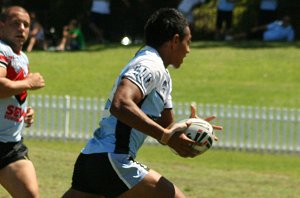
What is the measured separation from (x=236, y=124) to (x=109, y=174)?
41.5 ft

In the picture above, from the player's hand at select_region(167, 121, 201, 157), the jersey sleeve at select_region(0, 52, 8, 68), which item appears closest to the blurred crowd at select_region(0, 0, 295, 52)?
the jersey sleeve at select_region(0, 52, 8, 68)

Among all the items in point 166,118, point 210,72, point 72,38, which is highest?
point 166,118

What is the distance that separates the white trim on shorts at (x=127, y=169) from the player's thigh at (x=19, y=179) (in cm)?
121

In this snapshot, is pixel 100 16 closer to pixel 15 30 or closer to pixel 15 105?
pixel 15 30

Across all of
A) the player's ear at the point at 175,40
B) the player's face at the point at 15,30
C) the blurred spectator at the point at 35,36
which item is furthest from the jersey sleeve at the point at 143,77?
the blurred spectator at the point at 35,36

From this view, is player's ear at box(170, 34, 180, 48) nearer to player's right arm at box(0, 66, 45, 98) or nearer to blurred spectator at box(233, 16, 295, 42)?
player's right arm at box(0, 66, 45, 98)

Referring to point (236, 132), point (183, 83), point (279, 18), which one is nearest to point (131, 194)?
point (236, 132)

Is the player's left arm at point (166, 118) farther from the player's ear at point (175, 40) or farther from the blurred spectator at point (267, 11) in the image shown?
the blurred spectator at point (267, 11)

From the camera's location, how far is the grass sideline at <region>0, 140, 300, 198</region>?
1185 centimetres

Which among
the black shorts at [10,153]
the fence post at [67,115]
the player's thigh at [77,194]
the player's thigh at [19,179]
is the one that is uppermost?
the player's thigh at [77,194]

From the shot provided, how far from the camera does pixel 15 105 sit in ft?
25.6

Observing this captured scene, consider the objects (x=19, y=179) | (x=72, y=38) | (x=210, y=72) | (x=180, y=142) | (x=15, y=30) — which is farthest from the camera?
(x=72, y=38)

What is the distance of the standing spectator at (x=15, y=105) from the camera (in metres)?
7.58

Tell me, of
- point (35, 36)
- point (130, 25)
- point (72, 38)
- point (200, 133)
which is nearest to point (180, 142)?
point (200, 133)
